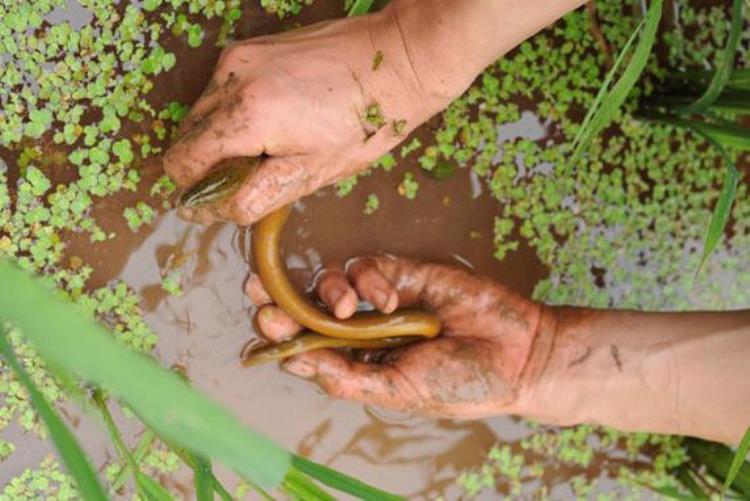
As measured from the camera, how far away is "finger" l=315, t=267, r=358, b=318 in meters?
1.88

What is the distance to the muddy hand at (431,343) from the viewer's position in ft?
6.34

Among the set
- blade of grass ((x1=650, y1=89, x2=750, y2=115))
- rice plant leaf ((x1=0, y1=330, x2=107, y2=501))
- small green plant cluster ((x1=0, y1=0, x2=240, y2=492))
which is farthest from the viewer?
blade of grass ((x1=650, y1=89, x2=750, y2=115))

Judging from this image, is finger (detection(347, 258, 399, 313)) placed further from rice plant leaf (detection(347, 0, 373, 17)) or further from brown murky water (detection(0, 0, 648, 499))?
rice plant leaf (detection(347, 0, 373, 17))

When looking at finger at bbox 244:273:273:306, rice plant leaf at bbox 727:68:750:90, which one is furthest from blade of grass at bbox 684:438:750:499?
finger at bbox 244:273:273:306

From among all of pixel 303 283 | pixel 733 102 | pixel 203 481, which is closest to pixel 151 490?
pixel 203 481

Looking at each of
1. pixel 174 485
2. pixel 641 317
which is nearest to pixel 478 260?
pixel 641 317

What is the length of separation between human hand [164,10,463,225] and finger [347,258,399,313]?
28 centimetres

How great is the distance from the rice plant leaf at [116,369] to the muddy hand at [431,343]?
1048 millimetres

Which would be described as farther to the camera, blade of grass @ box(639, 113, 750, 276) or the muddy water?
the muddy water

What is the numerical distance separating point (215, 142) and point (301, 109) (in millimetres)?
168

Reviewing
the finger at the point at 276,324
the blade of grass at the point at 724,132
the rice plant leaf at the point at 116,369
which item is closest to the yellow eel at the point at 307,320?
the finger at the point at 276,324

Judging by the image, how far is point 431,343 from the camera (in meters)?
1.98

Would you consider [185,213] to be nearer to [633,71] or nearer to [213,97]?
[213,97]

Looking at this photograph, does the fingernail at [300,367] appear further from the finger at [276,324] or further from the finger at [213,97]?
the finger at [213,97]
